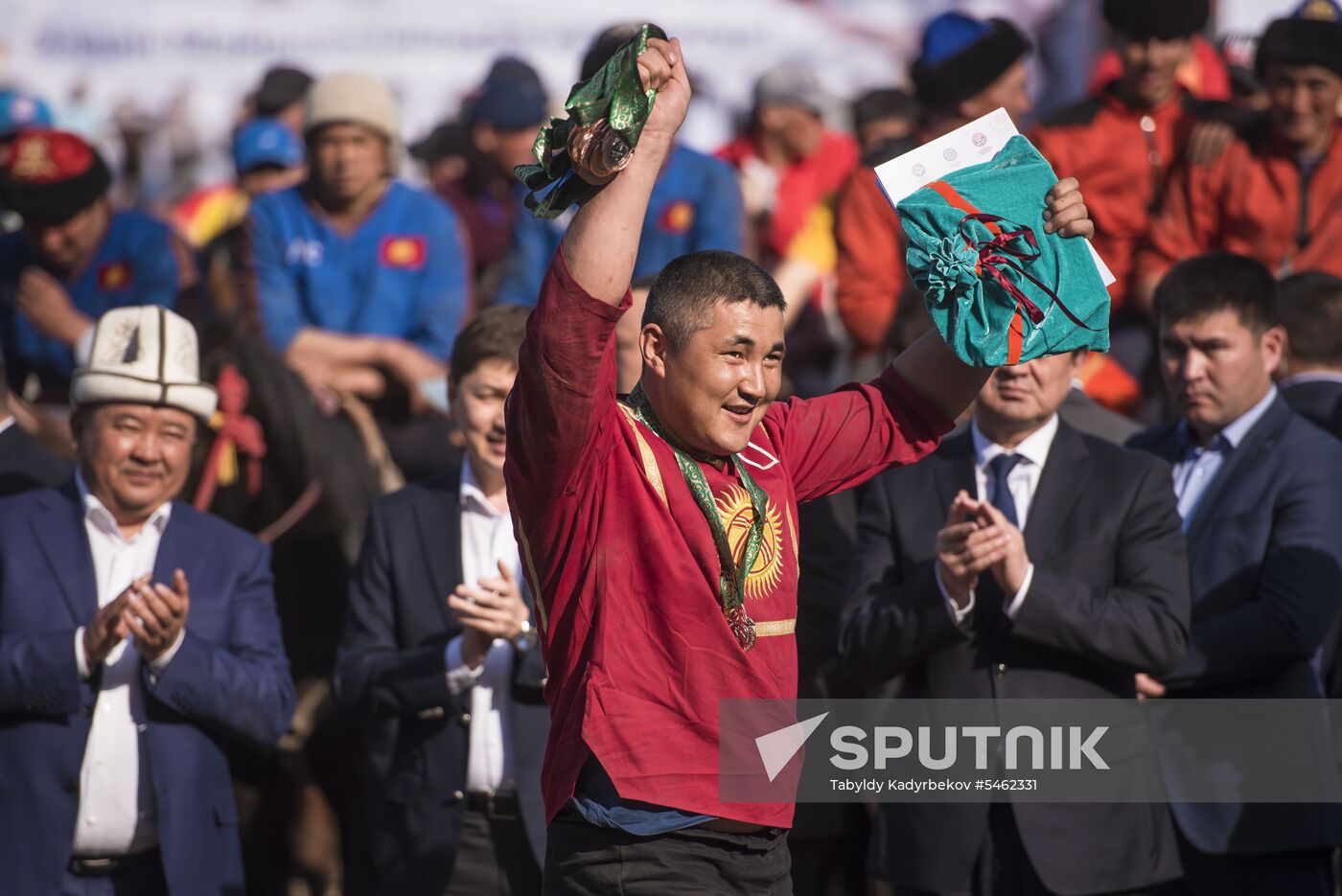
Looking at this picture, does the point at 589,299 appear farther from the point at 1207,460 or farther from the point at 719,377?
the point at 1207,460

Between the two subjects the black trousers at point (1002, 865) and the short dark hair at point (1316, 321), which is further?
the short dark hair at point (1316, 321)

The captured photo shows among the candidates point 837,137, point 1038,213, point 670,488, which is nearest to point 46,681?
point 670,488

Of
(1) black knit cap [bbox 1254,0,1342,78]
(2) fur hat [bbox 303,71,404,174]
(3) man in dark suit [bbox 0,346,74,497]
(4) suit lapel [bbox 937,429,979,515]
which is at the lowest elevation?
(4) suit lapel [bbox 937,429,979,515]

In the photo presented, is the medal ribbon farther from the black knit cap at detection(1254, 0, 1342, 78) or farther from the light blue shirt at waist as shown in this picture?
the black knit cap at detection(1254, 0, 1342, 78)

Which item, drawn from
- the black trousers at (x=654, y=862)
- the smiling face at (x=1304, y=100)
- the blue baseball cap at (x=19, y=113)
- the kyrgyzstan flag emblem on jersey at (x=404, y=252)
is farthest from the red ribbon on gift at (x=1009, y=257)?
the blue baseball cap at (x=19, y=113)

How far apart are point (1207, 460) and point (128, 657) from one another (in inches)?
125

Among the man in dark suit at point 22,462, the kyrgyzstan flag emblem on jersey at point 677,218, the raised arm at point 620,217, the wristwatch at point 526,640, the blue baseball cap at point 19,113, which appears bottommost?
the wristwatch at point 526,640

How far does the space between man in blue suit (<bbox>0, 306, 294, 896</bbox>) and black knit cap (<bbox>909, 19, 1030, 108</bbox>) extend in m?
3.39

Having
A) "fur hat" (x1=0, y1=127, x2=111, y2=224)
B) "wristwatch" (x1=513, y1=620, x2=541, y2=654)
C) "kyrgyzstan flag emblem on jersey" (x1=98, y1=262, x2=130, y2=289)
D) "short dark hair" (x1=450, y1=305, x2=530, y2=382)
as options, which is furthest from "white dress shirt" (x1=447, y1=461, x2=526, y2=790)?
"fur hat" (x1=0, y1=127, x2=111, y2=224)

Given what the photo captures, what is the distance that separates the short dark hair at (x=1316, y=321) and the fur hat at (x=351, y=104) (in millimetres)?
3910

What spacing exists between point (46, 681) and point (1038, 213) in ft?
9.59

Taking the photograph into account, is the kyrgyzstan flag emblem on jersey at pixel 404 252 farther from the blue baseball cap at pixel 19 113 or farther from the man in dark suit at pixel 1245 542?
the man in dark suit at pixel 1245 542

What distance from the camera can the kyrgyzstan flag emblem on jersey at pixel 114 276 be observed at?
25.1ft

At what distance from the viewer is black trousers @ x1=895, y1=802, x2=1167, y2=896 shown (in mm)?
4410
